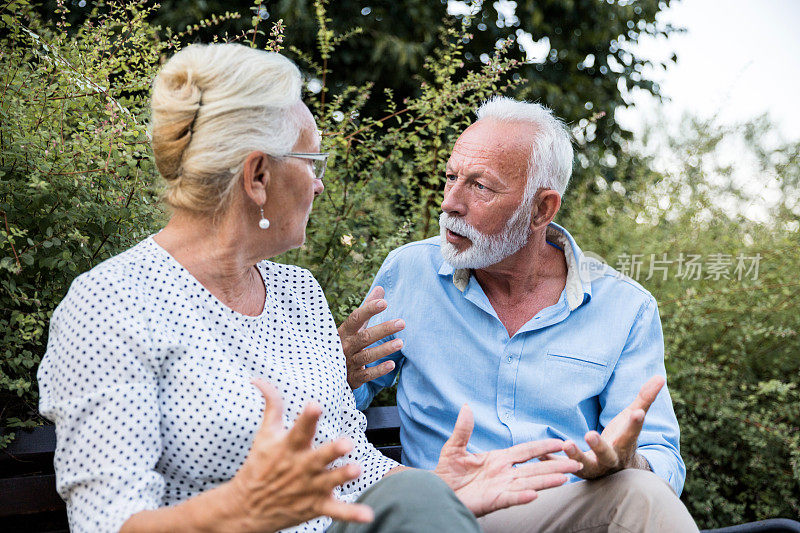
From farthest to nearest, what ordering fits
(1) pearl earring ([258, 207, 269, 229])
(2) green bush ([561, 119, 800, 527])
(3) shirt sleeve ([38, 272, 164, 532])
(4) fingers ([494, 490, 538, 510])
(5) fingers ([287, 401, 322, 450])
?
(2) green bush ([561, 119, 800, 527]) → (1) pearl earring ([258, 207, 269, 229]) → (4) fingers ([494, 490, 538, 510]) → (3) shirt sleeve ([38, 272, 164, 532]) → (5) fingers ([287, 401, 322, 450])

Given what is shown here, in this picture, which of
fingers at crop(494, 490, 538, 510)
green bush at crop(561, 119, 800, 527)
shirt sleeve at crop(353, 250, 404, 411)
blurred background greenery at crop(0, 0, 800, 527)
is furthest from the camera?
green bush at crop(561, 119, 800, 527)

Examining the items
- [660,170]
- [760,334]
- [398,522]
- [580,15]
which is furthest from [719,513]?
[580,15]

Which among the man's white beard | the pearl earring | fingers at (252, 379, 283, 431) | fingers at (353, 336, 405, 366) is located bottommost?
fingers at (353, 336, 405, 366)

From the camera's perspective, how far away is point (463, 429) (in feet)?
5.77

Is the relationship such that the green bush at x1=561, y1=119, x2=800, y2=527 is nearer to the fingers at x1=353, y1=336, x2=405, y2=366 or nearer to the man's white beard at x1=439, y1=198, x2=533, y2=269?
the man's white beard at x1=439, y1=198, x2=533, y2=269

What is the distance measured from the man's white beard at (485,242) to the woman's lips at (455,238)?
1cm

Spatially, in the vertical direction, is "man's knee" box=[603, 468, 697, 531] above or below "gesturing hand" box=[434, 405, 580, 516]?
below

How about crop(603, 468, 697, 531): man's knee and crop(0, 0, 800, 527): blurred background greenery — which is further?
crop(0, 0, 800, 527): blurred background greenery

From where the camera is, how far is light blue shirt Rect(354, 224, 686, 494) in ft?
7.63

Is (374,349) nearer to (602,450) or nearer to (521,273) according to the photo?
(521,273)

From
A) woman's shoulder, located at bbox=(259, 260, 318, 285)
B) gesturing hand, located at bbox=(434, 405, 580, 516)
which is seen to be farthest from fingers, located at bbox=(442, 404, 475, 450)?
woman's shoulder, located at bbox=(259, 260, 318, 285)

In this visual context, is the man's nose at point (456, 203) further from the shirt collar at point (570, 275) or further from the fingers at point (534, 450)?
the fingers at point (534, 450)

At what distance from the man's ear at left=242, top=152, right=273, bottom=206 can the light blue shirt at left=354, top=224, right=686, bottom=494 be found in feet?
2.81

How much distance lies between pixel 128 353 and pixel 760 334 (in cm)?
379
